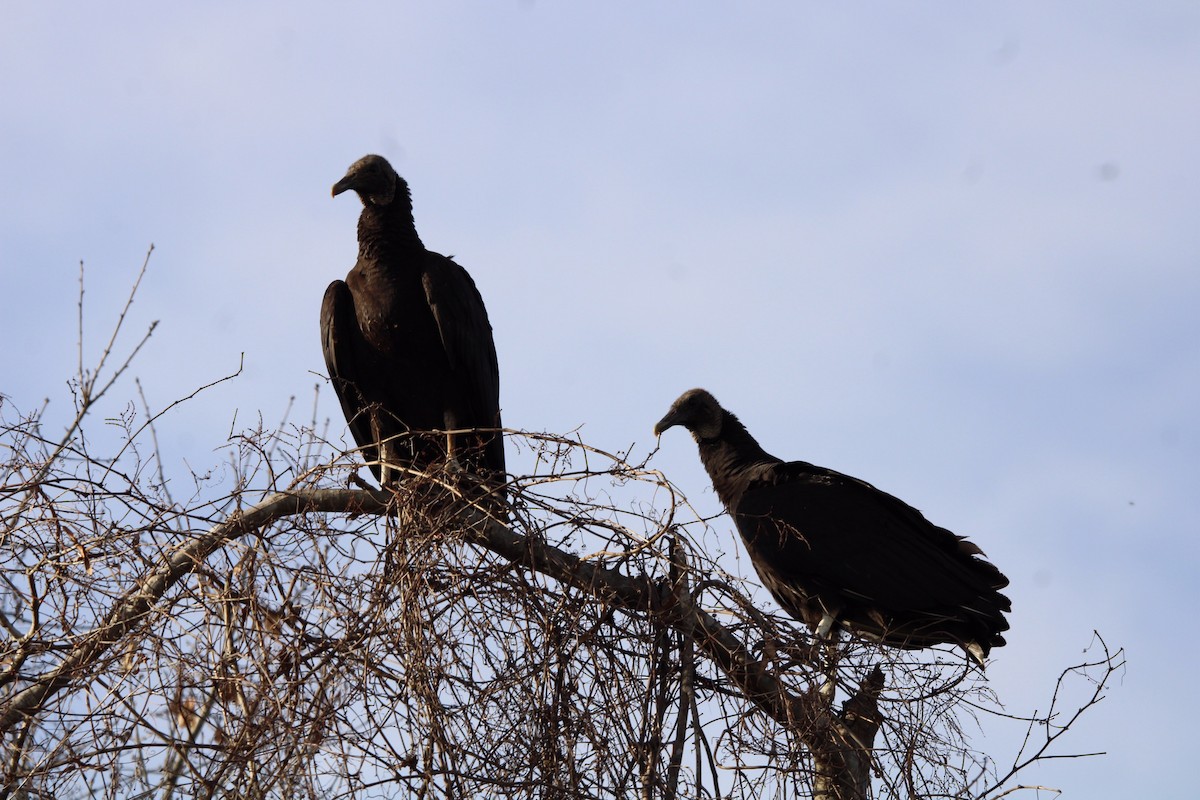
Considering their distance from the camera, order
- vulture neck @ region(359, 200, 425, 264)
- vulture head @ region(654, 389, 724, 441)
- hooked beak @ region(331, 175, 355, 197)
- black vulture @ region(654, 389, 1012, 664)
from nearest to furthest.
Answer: black vulture @ region(654, 389, 1012, 664), vulture neck @ region(359, 200, 425, 264), hooked beak @ region(331, 175, 355, 197), vulture head @ region(654, 389, 724, 441)

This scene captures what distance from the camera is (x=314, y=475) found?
3.29 meters

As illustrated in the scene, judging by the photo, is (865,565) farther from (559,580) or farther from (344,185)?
(344,185)

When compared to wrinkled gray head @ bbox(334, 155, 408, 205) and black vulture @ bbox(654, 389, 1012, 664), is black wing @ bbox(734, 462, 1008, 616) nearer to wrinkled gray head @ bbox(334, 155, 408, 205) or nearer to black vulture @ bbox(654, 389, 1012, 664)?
black vulture @ bbox(654, 389, 1012, 664)

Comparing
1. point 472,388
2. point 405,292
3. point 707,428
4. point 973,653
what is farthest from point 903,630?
point 405,292

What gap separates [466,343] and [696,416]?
1.20 meters

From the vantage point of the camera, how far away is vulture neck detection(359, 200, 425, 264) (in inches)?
186

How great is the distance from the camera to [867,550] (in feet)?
14.9

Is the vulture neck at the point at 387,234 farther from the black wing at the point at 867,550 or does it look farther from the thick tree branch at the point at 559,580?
the thick tree branch at the point at 559,580

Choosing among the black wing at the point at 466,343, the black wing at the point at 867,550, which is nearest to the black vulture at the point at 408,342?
the black wing at the point at 466,343

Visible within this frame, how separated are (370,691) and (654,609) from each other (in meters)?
0.66

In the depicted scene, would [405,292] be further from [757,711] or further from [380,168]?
[757,711]

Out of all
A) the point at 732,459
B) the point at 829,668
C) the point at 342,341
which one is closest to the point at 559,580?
the point at 829,668

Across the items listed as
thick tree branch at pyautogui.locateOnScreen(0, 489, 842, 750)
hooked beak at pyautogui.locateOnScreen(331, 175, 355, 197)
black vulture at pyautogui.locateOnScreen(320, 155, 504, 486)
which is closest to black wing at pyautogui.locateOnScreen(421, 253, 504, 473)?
black vulture at pyautogui.locateOnScreen(320, 155, 504, 486)

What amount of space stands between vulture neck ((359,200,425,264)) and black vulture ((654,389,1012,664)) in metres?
1.46
